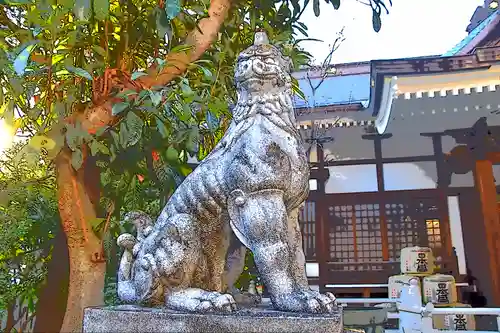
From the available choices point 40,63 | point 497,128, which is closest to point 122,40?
point 40,63

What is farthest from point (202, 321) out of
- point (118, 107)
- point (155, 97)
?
point (118, 107)

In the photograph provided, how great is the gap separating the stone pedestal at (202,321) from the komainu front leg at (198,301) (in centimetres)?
4

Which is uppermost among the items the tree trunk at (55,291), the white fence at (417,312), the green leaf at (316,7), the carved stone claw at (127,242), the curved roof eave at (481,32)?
the curved roof eave at (481,32)

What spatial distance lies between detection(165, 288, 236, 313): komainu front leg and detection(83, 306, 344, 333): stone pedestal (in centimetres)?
4

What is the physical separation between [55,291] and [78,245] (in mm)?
1099

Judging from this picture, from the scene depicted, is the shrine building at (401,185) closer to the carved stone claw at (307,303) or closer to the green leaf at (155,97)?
the green leaf at (155,97)

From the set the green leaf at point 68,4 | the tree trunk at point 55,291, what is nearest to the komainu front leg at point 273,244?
the green leaf at point 68,4

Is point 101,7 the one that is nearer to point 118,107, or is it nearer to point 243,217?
point 118,107

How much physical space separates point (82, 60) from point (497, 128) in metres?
6.62

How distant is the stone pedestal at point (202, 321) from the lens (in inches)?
51.5

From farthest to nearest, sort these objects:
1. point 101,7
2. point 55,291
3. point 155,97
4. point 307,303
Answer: point 55,291 → point 155,97 → point 101,7 → point 307,303

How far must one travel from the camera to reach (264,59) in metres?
1.69

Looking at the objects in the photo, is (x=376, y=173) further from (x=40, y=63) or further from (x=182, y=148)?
(x=40, y=63)

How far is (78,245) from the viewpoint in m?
2.61
